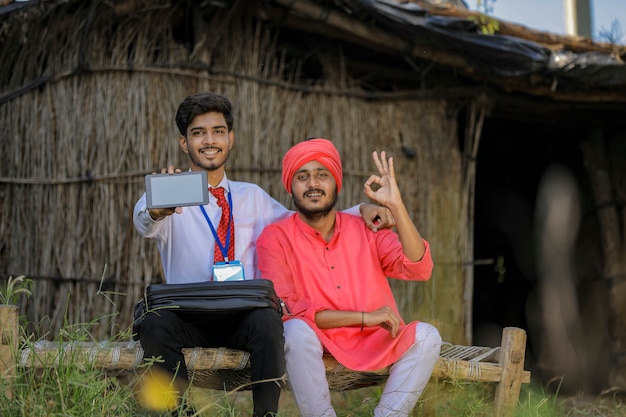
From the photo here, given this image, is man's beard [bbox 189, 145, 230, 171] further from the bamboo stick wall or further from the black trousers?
the bamboo stick wall

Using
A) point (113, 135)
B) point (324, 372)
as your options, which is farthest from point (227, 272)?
point (113, 135)

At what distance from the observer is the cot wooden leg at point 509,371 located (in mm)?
3838

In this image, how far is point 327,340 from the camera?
342cm

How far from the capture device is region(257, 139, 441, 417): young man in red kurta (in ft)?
11.0

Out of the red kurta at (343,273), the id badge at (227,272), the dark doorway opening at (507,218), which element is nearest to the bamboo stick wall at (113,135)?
the red kurta at (343,273)

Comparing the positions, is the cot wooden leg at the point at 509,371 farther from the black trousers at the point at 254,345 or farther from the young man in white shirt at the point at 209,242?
the black trousers at the point at 254,345

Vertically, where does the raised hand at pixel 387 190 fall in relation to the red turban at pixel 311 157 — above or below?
below

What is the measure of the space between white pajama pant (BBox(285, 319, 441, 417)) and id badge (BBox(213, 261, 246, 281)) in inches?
11.6

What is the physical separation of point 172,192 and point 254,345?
650 mm

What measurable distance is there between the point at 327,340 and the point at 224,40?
8.65 feet

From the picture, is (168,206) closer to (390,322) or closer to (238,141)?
(390,322)

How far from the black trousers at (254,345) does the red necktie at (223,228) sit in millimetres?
468

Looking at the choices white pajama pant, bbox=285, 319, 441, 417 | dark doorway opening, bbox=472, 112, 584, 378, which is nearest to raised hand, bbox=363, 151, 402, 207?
white pajama pant, bbox=285, 319, 441, 417

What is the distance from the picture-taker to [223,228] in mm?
3760
